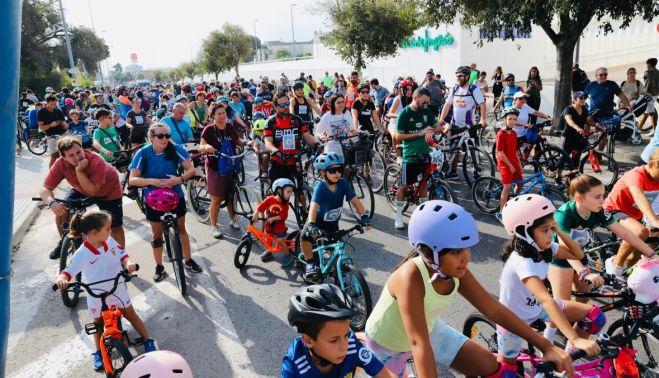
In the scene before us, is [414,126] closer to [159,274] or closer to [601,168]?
[159,274]

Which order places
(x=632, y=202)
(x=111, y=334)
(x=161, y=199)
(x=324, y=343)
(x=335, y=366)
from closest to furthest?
(x=324, y=343) < (x=335, y=366) < (x=111, y=334) < (x=632, y=202) < (x=161, y=199)

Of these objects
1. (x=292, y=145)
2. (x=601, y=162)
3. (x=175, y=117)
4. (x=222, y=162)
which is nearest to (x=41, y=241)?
(x=175, y=117)

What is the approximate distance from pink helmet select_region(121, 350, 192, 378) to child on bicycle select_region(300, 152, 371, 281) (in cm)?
294

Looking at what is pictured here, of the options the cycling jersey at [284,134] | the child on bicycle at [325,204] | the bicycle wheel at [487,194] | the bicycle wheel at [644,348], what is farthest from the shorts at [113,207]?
the bicycle wheel at [487,194]

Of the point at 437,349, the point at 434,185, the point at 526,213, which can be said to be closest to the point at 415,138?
the point at 434,185

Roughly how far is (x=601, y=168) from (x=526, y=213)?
7.38 meters

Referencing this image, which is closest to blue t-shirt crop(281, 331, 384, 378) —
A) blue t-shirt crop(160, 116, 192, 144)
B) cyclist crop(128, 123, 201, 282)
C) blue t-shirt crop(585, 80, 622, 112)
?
cyclist crop(128, 123, 201, 282)

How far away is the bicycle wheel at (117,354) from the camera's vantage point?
3.86m

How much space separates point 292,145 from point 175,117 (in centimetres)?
253

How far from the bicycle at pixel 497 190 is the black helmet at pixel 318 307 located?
5.38 meters

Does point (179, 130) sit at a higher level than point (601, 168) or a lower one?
higher

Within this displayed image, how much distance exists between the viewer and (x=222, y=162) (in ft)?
23.5

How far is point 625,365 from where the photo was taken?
2633 mm

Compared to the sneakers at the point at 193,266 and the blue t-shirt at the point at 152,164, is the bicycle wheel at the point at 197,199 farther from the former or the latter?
the blue t-shirt at the point at 152,164
